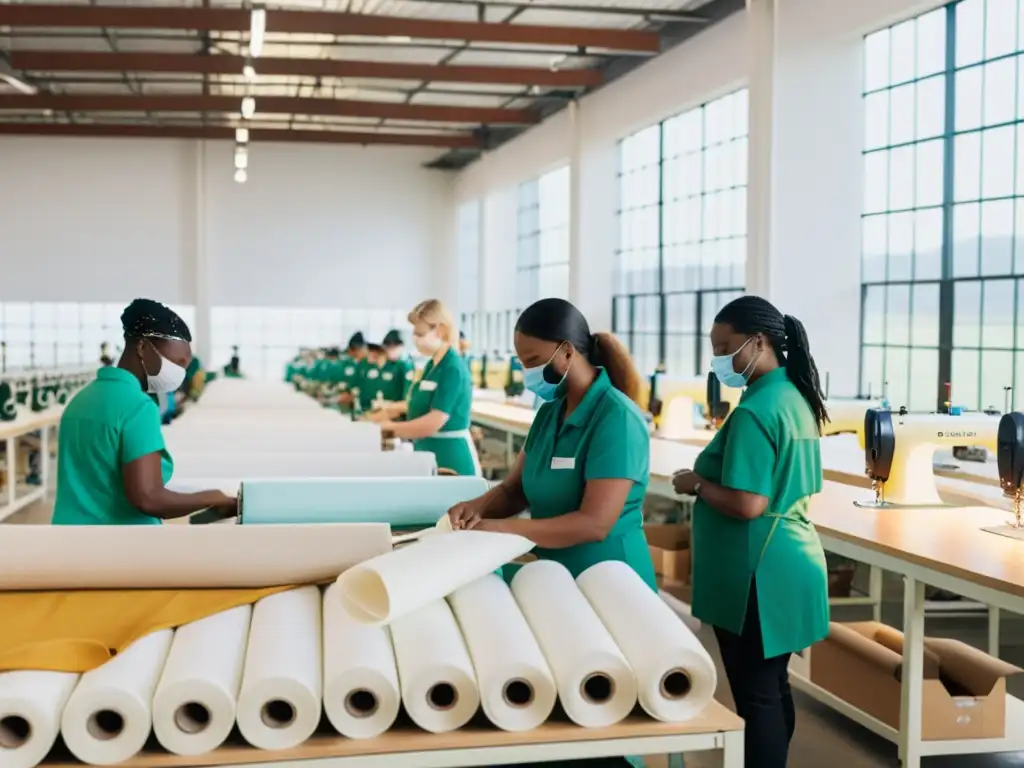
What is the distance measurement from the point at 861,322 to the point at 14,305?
14.5 m

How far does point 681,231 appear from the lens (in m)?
12.3

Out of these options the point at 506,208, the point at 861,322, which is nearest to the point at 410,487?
the point at 861,322

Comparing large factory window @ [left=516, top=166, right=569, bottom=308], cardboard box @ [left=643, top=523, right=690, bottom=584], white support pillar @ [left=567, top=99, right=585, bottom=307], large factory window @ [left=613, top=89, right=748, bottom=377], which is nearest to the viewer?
cardboard box @ [left=643, top=523, right=690, bottom=584]

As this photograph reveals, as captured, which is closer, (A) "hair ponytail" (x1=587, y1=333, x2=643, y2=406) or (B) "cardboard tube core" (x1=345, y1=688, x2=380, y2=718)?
(B) "cardboard tube core" (x1=345, y1=688, x2=380, y2=718)

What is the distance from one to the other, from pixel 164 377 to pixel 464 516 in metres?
0.97

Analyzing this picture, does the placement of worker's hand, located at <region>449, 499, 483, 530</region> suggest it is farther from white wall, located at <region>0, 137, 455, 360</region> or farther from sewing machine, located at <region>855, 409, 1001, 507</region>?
white wall, located at <region>0, 137, 455, 360</region>

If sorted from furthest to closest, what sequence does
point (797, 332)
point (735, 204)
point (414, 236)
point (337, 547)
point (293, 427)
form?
point (414, 236), point (735, 204), point (293, 427), point (797, 332), point (337, 547)

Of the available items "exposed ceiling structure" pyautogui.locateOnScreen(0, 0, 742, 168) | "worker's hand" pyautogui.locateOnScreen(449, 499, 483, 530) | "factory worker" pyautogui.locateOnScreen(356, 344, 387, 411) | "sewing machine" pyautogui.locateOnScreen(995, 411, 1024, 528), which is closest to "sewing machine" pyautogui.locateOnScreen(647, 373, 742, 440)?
"factory worker" pyautogui.locateOnScreen(356, 344, 387, 411)

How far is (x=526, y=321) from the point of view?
2.66m

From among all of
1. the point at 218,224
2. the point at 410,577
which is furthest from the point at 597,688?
the point at 218,224

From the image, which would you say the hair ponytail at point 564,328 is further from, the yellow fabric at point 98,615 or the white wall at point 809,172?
the white wall at point 809,172

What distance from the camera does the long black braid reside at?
2896 mm

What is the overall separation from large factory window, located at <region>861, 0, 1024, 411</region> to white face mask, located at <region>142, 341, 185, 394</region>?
5.40m

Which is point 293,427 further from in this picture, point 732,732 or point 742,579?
point 732,732
